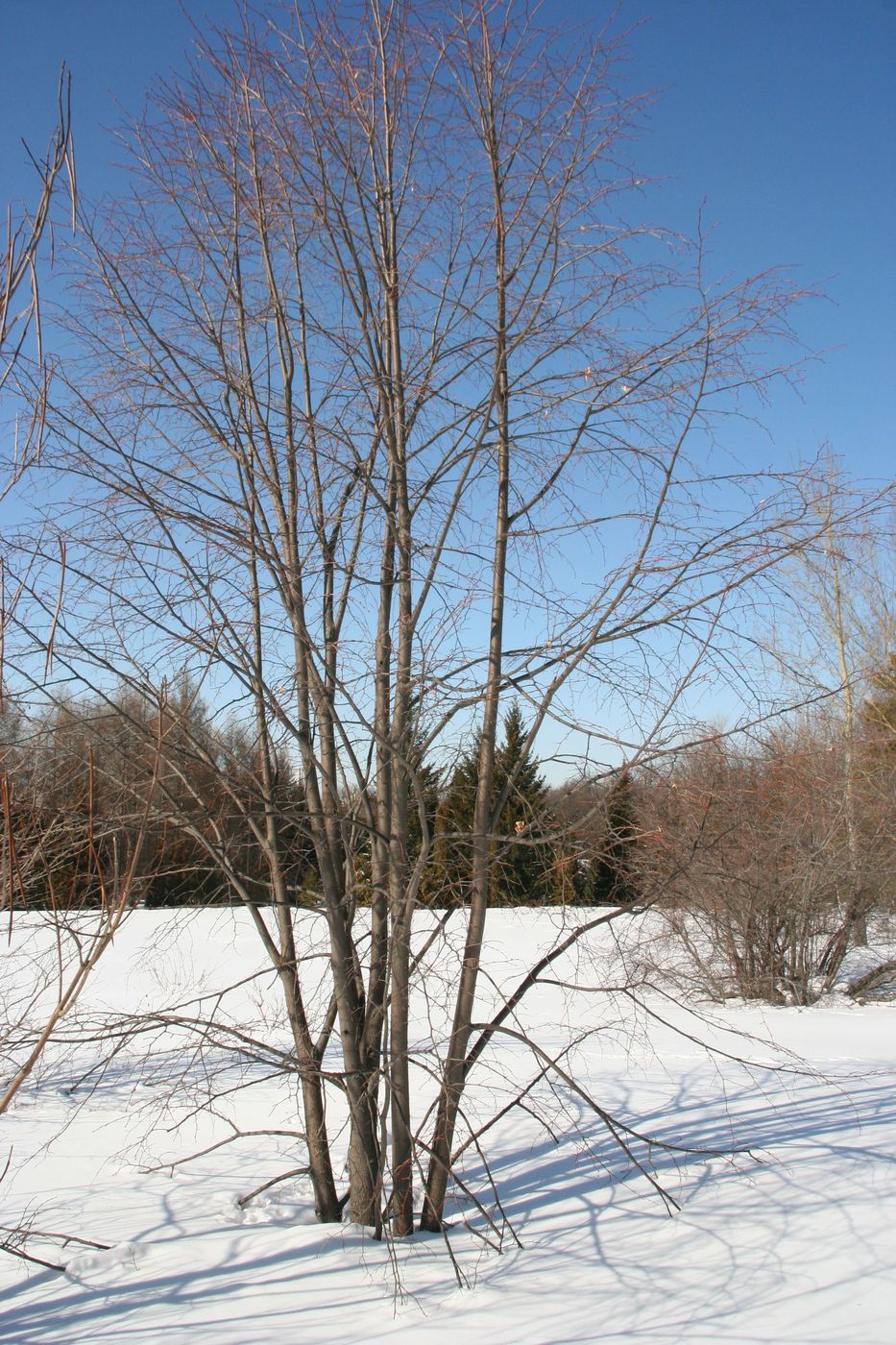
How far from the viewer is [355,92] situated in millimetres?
4191

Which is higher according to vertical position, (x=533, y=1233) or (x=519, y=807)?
(x=519, y=807)

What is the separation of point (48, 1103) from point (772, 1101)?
4.83 m

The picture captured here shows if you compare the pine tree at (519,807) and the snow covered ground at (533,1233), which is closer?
the snow covered ground at (533,1233)

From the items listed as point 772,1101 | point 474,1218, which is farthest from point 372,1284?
point 772,1101

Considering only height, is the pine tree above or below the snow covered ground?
above

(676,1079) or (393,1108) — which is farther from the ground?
(393,1108)

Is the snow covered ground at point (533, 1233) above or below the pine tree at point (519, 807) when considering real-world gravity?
below

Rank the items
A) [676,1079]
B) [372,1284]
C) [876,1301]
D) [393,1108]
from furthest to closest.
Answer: [676,1079]
[393,1108]
[372,1284]
[876,1301]

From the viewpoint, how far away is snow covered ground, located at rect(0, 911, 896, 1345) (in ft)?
10.5

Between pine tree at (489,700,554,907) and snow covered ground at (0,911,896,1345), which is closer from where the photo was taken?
snow covered ground at (0,911,896,1345)

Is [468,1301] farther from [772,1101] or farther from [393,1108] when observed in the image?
[772,1101]

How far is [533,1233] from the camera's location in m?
3.96

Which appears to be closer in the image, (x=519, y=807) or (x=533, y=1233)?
(x=533, y=1233)

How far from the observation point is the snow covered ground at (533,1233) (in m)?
3.21
